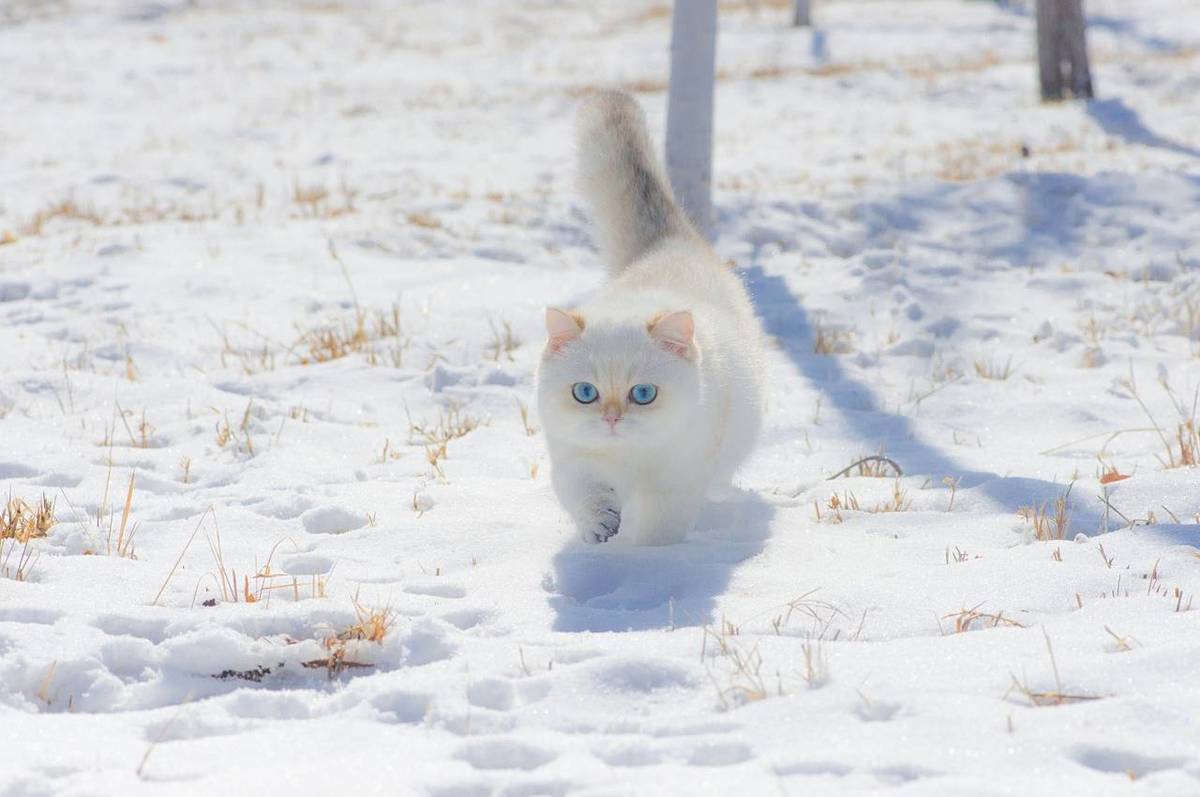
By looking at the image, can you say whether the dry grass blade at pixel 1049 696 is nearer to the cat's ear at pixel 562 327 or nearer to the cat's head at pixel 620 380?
the cat's head at pixel 620 380

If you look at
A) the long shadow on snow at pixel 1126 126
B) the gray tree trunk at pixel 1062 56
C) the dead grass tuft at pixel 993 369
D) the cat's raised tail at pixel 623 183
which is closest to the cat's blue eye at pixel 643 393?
the cat's raised tail at pixel 623 183

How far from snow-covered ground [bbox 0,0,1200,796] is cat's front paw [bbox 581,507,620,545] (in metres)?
0.09

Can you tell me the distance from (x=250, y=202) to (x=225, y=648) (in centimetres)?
822

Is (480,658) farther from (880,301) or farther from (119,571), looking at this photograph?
(880,301)

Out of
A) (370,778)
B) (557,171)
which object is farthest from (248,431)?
(557,171)

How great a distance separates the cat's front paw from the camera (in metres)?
3.85

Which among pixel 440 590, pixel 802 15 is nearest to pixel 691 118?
pixel 440 590

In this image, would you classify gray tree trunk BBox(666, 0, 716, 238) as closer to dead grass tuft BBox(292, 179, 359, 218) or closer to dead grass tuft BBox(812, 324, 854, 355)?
dead grass tuft BBox(812, 324, 854, 355)

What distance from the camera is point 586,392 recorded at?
3934 millimetres

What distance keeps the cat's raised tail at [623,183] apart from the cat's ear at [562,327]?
1.70 metres

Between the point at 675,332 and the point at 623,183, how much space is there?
191 cm

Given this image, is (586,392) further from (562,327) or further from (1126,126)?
(1126,126)

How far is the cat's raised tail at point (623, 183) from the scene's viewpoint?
5711 mm

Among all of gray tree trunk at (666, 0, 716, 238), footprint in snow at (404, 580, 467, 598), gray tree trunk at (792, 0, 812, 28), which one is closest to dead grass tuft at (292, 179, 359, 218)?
gray tree trunk at (666, 0, 716, 238)
